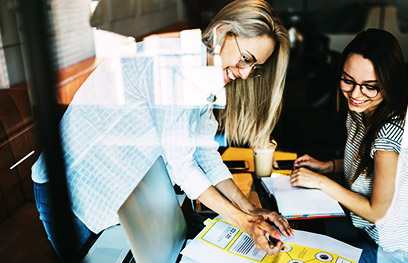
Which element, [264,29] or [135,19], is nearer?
[264,29]

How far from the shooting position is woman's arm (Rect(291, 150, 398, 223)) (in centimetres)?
117

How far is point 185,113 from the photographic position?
1255 millimetres

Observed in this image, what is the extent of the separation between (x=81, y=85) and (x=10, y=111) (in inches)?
13.7

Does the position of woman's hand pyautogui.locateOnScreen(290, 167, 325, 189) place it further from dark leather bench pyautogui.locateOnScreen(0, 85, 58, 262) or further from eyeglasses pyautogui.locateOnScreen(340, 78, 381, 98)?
dark leather bench pyautogui.locateOnScreen(0, 85, 58, 262)

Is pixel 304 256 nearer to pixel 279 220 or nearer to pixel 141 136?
pixel 279 220

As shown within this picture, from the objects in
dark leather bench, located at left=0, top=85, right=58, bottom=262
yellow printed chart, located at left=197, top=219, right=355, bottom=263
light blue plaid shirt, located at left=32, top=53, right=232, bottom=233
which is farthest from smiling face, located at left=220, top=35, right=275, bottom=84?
dark leather bench, located at left=0, top=85, right=58, bottom=262

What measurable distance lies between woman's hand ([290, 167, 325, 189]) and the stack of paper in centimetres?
2

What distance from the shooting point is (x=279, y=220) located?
1.12 metres

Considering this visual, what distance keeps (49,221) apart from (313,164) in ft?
3.51

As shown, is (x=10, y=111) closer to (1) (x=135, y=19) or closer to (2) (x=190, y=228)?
(2) (x=190, y=228)

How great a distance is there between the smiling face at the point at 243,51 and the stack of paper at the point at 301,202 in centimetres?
43

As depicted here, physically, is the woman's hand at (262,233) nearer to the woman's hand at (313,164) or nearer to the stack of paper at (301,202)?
the stack of paper at (301,202)

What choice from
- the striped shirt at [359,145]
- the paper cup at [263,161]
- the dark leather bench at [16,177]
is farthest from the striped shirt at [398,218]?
the dark leather bench at [16,177]

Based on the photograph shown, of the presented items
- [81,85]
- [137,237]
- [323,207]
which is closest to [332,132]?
[323,207]
